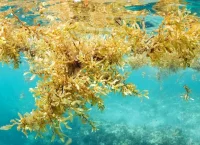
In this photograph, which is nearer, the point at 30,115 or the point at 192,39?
the point at 30,115

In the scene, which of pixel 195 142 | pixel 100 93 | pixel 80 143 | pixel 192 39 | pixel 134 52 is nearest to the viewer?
pixel 100 93

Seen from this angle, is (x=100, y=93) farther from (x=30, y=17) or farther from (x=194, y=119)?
(x=194, y=119)

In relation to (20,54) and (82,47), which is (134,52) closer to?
(82,47)

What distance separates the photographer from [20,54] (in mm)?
4383

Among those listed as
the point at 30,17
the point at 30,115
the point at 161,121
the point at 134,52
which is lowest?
the point at 161,121

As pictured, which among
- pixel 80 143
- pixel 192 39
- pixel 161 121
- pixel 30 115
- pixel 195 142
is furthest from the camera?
pixel 161 121

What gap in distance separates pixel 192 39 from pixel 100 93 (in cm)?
157

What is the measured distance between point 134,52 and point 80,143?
26128 mm

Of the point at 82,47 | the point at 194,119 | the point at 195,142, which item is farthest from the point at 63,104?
the point at 194,119

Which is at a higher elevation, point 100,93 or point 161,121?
point 100,93

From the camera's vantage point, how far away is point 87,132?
3009 cm

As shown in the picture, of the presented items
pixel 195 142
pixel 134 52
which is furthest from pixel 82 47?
pixel 195 142

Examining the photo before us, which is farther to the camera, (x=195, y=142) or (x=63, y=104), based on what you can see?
(x=195, y=142)

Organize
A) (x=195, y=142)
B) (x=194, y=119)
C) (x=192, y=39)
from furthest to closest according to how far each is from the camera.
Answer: (x=194, y=119) < (x=195, y=142) < (x=192, y=39)
